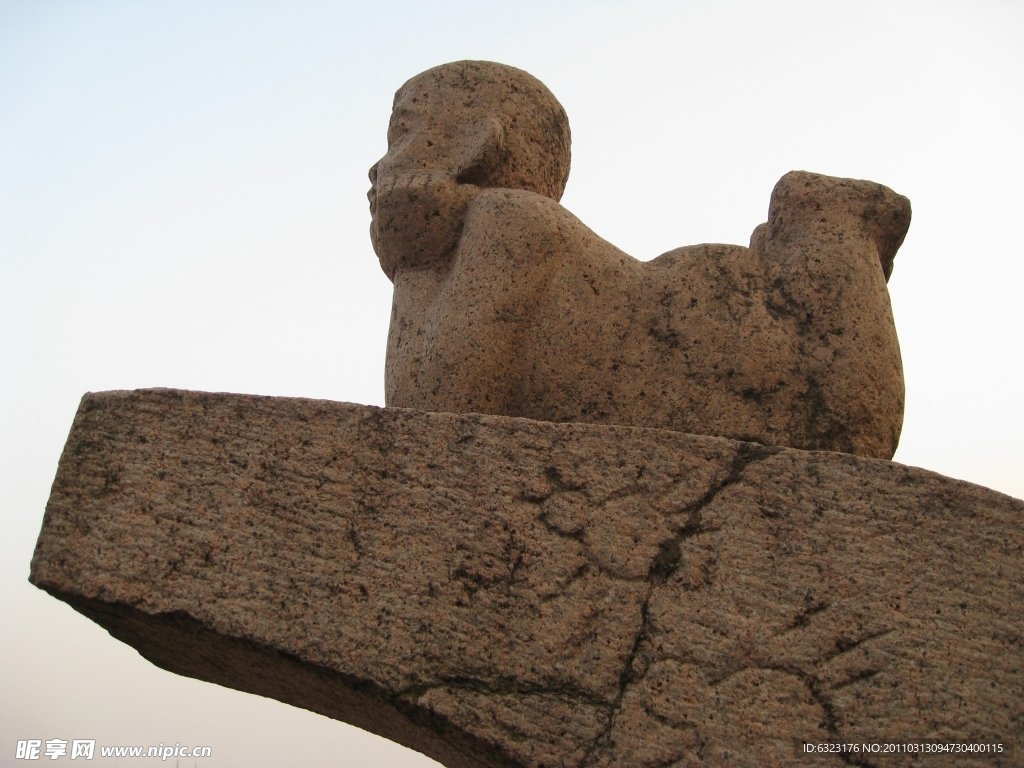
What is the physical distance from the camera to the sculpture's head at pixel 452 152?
8.13ft

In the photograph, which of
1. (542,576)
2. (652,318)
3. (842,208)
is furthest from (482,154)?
(542,576)

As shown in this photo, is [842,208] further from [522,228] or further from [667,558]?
[667,558]

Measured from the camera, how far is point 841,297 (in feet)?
7.33

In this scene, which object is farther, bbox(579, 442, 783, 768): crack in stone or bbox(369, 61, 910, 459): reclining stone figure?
bbox(369, 61, 910, 459): reclining stone figure

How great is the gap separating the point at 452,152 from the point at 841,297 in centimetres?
107

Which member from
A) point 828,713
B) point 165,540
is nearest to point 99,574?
point 165,540

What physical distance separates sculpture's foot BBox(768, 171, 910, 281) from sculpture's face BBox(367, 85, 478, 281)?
79cm

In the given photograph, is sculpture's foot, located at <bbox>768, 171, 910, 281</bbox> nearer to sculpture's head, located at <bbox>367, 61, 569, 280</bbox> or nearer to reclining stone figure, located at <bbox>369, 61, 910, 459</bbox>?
reclining stone figure, located at <bbox>369, 61, 910, 459</bbox>

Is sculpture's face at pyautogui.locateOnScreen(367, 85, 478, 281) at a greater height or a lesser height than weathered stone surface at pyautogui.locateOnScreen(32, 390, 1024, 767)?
greater

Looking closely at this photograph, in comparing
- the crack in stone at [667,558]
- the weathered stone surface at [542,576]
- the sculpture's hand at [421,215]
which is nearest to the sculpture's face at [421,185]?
the sculpture's hand at [421,215]

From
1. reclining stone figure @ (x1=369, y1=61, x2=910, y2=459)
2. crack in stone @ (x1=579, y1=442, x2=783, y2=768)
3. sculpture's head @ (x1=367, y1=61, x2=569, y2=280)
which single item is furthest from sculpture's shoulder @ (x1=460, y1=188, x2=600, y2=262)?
crack in stone @ (x1=579, y1=442, x2=783, y2=768)

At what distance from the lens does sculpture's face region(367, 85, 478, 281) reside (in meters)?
2.47

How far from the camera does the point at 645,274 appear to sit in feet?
7.66

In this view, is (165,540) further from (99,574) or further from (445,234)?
(445,234)
